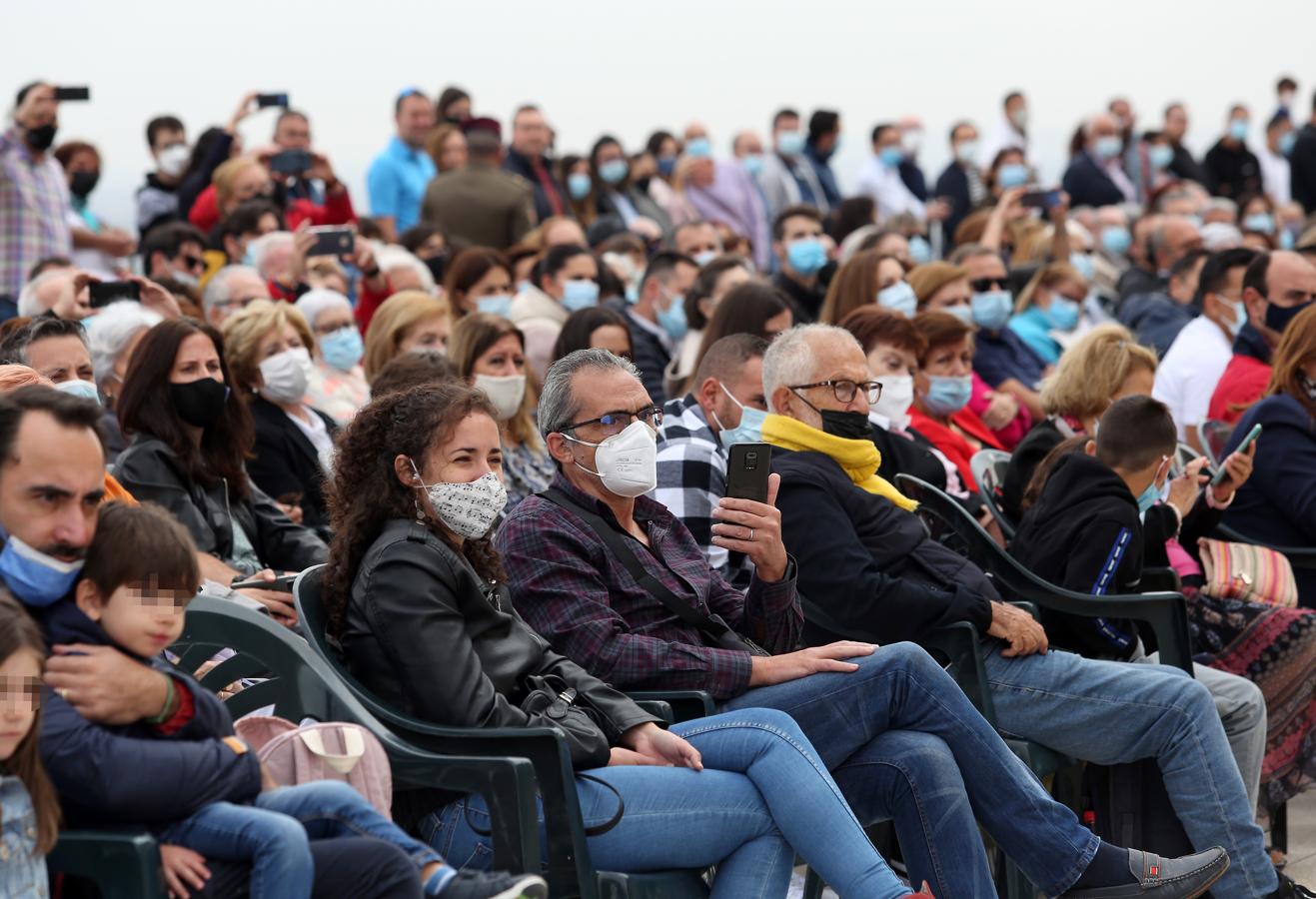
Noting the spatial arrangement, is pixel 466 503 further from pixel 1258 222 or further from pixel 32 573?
pixel 1258 222

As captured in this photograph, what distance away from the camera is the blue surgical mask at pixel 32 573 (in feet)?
9.18

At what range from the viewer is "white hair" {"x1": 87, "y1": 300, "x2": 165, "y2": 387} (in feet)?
18.0

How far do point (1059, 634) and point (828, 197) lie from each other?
10.7 meters

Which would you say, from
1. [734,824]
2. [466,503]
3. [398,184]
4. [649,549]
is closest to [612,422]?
[649,549]

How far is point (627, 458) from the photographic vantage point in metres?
4.03

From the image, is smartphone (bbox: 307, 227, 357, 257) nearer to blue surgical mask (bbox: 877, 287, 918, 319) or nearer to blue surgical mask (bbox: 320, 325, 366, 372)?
blue surgical mask (bbox: 320, 325, 366, 372)

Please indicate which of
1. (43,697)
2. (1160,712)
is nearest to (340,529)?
(43,697)

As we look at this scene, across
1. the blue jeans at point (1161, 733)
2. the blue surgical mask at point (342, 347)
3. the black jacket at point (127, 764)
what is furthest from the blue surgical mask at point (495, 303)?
the black jacket at point (127, 764)

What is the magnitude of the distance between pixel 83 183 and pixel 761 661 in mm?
7629

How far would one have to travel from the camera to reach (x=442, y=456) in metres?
3.61

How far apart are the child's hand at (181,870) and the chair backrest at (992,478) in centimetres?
343

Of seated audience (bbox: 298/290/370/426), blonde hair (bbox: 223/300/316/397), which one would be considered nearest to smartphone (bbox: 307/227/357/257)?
seated audience (bbox: 298/290/370/426)

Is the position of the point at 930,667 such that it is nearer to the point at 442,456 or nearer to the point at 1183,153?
the point at 442,456

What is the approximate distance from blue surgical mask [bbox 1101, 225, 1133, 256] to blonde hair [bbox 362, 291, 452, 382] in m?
8.83
